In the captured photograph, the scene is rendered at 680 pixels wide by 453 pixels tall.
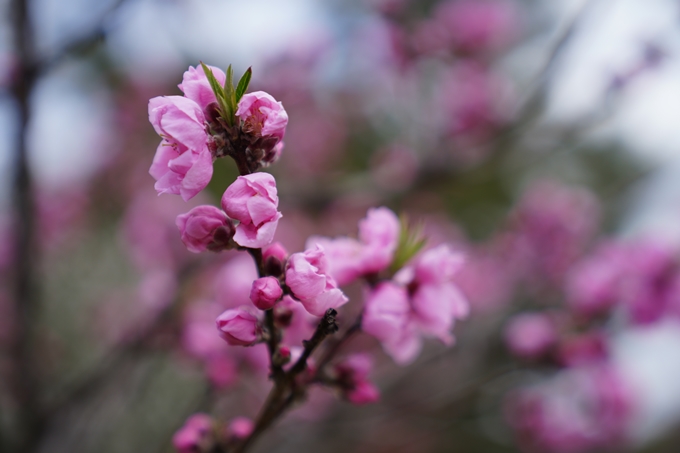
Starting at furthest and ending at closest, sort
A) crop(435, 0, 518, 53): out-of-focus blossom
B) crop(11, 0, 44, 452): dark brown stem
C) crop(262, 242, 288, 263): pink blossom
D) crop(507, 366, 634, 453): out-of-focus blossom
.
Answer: crop(435, 0, 518, 53): out-of-focus blossom, crop(507, 366, 634, 453): out-of-focus blossom, crop(11, 0, 44, 452): dark brown stem, crop(262, 242, 288, 263): pink blossom

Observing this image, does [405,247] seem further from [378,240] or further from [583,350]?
[583,350]

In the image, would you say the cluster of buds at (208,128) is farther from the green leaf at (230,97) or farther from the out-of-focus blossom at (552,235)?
the out-of-focus blossom at (552,235)

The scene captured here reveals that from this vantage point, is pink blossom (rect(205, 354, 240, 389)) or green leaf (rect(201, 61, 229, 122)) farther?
pink blossom (rect(205, 354, 240, 389))

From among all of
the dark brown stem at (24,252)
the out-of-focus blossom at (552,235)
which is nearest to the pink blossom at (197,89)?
the dark brown stem at (24,252)

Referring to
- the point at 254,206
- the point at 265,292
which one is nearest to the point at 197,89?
the point at 254,206

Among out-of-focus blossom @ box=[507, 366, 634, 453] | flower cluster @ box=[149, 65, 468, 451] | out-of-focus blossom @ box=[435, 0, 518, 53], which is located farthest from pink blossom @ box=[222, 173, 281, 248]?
out-of-focus blossom @ box=[435, 0, 518, 53]

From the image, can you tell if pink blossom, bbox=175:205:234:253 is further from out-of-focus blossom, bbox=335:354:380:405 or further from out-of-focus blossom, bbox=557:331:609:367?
out-of-focus blossom, bbox=557:331:609:367
